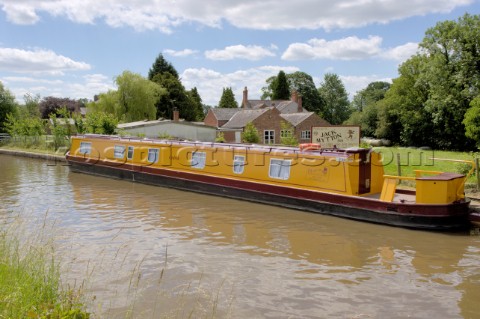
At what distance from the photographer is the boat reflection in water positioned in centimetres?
651

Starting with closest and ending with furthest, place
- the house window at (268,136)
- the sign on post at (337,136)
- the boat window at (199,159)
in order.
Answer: the boat window at (199,159)
the sign on post at (337,136)
the house window at (268,136)

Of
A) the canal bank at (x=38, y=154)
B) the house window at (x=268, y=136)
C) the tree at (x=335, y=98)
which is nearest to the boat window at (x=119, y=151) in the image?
the canal bank at (x=38, y=154)

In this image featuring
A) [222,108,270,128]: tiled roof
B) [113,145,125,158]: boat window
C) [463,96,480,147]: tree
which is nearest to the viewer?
[113,145,125,158]: boat window

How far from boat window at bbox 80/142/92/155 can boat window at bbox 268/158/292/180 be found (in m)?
10.2

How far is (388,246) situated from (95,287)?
592 centimetres

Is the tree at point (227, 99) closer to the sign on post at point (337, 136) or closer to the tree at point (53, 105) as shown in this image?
the tree at point (53, 105)

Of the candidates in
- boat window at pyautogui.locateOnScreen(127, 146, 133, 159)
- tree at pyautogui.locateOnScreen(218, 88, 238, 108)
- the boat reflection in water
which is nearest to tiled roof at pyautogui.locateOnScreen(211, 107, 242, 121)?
tree at pyautogui.locateOnScreen(218, 88, 238, 108)

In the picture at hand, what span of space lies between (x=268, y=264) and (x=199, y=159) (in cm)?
814

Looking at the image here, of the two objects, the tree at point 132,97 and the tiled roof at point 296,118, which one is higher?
the tree at point 132,97

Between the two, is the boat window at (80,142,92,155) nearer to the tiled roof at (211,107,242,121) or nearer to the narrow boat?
the narrow boat

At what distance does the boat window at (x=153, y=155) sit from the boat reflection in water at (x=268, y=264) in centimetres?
464

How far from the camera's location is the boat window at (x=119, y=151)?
1886cm

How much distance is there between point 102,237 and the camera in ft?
32.0

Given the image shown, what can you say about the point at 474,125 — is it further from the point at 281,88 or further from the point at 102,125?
the point at 281,88
